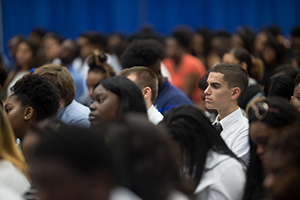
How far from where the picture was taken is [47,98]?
10.1ft

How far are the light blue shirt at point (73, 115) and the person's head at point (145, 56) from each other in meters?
0.98

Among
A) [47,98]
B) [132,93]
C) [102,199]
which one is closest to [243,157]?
[132,93]

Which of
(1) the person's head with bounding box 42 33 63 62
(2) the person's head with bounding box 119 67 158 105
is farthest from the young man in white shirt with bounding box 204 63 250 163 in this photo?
(1) the person's head with bounding box 42 33 63 62

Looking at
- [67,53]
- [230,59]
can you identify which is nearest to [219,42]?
[67,53]

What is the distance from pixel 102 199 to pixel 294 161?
2.67 feet

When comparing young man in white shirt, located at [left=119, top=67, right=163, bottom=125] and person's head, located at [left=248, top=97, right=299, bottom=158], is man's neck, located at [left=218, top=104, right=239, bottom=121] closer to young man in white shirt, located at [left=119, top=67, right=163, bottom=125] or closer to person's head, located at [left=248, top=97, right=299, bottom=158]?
young man in white shirt, located at [left=119, top=67, right=163, bottom=125]

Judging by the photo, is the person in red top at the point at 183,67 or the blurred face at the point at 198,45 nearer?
the person in red top at the point at 183,67

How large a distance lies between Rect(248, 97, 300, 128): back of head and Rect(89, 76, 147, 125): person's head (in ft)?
2.38

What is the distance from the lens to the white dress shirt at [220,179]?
2.33 m

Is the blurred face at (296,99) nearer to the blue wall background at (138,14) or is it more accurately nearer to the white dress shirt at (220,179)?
the white dress shirt at (220,179)

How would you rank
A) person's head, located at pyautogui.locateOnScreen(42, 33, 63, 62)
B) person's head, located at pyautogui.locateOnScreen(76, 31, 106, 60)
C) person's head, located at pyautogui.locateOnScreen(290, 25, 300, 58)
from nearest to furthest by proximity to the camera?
person's head, located at pyautogui.locateOnScreen(290, 25, 300, 58) < person's head, located at pyautogui.locateOnScreen(76, 31, 106, 60) < person's head, located at pyautogui.locateOnScreen(42, 33, 63, 62)

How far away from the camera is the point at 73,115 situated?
140 inches

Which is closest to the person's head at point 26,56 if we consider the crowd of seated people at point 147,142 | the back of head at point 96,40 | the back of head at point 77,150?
the back of head at point 96,40

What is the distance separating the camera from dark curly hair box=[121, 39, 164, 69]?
14.4 feet
